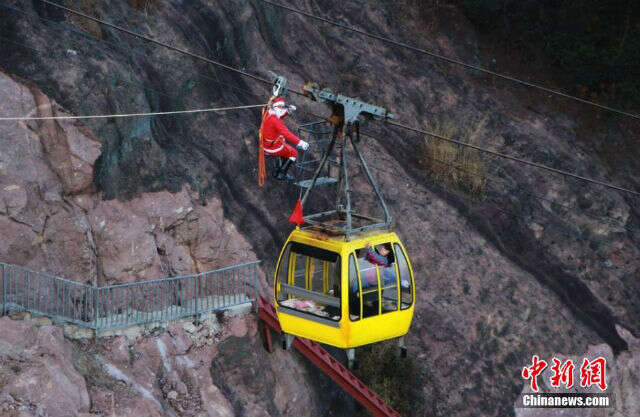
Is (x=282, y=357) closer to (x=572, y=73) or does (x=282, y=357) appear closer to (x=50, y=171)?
(x=50, y=171)

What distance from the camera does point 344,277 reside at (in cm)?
1397

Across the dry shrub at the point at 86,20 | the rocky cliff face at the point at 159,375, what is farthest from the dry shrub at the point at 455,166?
the dry shrub at the point at 86,20

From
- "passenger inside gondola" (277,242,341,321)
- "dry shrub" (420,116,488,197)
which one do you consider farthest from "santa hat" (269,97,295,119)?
"dry shrub" (420,116,488,197)

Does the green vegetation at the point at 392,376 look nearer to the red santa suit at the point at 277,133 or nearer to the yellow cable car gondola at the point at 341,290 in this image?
the yellow cable car gondola at the point at 341,290

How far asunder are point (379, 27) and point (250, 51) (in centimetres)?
616

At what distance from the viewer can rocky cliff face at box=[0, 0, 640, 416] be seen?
57.6ft

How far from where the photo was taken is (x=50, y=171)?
1722cm

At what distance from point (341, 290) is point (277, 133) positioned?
3.25 m

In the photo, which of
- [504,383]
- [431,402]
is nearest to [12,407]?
[431,402]

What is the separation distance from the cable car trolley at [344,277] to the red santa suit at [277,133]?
812 millimetres

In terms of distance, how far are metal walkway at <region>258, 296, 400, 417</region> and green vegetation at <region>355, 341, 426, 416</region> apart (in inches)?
38.2

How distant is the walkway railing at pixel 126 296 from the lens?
15.4 metres

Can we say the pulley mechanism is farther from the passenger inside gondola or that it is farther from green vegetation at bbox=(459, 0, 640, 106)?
green vegetation at bbox=(459, 0, 640, 106)
